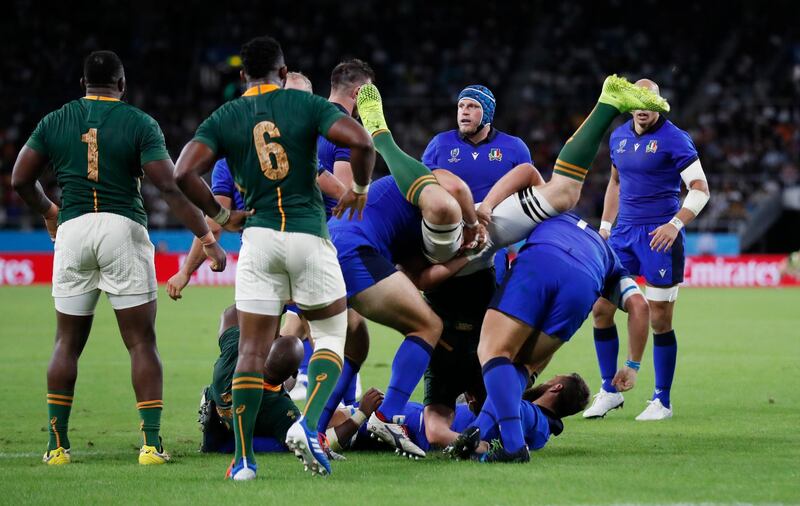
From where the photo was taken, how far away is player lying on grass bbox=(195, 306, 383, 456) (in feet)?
22.7

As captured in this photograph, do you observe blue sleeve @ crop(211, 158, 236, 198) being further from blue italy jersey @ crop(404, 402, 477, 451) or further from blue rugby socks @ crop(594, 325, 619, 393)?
blue rugby socks @ crop(594, 325, 619, 393)

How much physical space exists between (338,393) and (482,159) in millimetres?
2259

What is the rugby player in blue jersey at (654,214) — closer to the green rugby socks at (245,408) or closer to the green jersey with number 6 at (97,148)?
the green rugby socks at (245,408)

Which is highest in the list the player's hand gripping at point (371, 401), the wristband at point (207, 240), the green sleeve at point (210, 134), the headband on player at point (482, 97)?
the headband on player at point (482, 97)

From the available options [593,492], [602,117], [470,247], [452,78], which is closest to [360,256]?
[470,247]

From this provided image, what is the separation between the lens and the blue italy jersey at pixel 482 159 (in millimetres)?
8469

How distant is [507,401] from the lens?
256 inches

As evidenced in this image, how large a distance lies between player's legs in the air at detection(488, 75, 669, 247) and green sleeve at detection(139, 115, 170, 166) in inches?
83.2

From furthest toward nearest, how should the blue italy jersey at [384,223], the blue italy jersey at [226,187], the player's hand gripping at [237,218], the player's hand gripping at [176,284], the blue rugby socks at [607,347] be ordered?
1. the blue rugby socks at [607,347]
2. the blue italy jersey at [226,187]
3. the player's hand gripping at [176,284]
4. the blue italy jersey at [384,223]
5. the player's hand gripping at [237,218]

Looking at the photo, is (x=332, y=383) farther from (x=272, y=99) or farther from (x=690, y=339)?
(x=690, y=339)

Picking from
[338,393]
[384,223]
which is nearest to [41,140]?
[384,223]

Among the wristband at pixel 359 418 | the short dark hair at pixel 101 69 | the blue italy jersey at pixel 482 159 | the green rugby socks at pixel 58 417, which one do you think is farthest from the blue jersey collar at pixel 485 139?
the green rugby socks at pixel 58 417

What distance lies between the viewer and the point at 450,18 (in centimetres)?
3853

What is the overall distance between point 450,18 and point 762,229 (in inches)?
530
